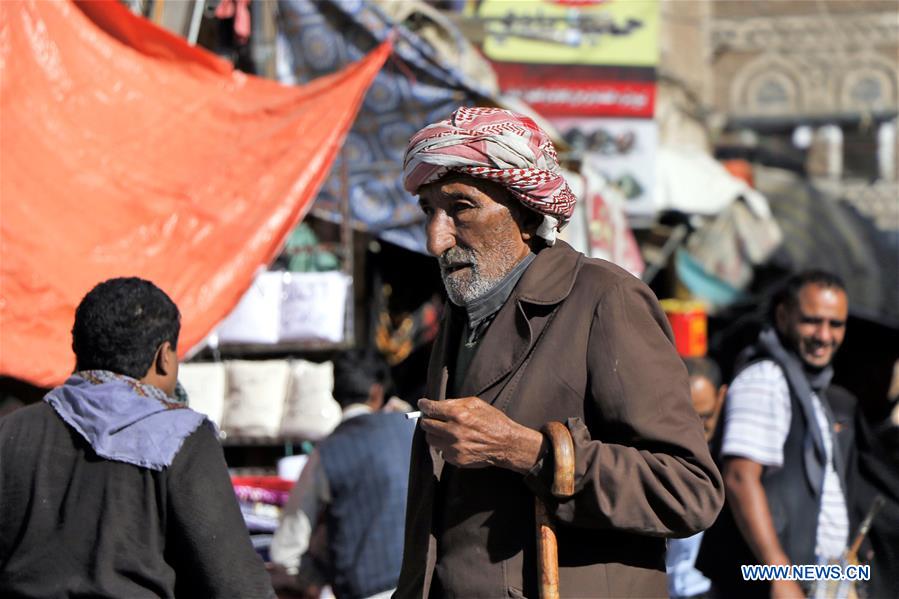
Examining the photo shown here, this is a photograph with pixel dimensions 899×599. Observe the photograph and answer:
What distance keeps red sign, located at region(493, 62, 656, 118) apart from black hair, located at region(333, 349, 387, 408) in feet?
18.5

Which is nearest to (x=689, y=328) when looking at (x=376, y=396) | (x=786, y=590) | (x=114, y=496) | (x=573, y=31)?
(x=573, y=31)

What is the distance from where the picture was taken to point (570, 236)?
703cm

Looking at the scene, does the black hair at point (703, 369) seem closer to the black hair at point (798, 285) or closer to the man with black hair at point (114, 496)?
the black hair at point (798, 285)

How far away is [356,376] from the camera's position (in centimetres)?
511

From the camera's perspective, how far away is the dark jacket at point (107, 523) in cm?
285

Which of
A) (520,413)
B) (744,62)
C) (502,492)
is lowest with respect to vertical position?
(502,492)

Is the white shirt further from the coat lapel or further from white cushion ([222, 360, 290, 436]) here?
the coat lapel

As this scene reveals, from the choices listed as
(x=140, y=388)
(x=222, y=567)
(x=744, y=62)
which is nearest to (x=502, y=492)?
(x=222, y=567)

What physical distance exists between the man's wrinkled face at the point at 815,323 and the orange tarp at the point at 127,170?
6.76ft

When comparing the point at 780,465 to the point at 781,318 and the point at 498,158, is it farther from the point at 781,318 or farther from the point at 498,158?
the point at 498,158

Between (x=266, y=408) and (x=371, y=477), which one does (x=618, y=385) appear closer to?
(x=371, y=477)

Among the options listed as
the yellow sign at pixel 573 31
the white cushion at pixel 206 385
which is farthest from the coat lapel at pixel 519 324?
the yellow sign at pixel 573 31

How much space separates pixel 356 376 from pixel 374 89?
7.25 ft

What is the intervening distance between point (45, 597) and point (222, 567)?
1.32 feet
